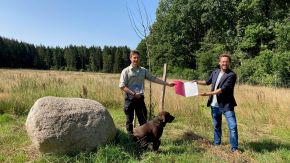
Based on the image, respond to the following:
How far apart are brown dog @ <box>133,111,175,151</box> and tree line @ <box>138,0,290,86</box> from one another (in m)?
14.7

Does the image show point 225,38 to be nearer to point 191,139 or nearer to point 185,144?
point 191,139

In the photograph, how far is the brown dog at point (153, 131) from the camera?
6543mm

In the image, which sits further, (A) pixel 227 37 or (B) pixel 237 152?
(A) pixel 227 37

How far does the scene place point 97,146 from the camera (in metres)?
6.24

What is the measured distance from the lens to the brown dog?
654 centimetres

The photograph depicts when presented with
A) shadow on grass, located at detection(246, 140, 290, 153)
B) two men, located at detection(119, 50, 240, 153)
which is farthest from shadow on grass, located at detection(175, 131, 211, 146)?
shadow on grass, located at detection(246, 140, 290, 153)

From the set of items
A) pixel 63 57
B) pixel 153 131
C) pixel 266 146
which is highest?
pixel 63 57

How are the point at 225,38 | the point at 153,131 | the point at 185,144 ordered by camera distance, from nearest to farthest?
the point at 153,131 < the point at 185,144 < the point at 225,38

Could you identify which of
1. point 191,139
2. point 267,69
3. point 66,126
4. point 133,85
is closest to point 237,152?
point 191,139

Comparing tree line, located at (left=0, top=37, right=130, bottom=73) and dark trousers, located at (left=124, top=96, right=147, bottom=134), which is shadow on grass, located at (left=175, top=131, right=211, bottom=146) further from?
tree line, located at (left=0, top=37, right=130, bottom=73)

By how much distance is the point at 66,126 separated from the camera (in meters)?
5.94

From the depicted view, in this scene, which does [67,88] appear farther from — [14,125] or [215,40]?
[215,40]

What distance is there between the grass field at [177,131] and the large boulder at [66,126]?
7.5 inches

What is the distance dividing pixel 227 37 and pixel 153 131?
29315mm
